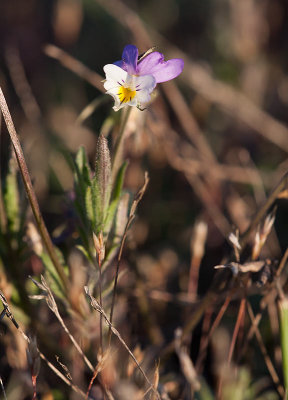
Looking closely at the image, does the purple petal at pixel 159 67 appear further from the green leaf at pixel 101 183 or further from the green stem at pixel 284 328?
the green stem at pixel 284 328

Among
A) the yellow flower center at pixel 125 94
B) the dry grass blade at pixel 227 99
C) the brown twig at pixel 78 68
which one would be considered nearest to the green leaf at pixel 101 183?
the yellow flower center at pixel 125 94

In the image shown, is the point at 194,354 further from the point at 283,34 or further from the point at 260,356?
the point at 283,34

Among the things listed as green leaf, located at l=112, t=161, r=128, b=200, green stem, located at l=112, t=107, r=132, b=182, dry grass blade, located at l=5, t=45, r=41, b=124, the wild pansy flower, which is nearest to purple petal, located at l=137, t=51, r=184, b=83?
the wild pansy flower

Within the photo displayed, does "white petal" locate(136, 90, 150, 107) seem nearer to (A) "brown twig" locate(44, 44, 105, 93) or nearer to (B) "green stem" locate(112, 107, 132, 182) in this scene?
(B) "green stem" locate(112, 107, 132, 182)

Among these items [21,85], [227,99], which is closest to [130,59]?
[227,99]

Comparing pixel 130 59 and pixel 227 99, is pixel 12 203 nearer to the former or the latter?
pixel 130 59

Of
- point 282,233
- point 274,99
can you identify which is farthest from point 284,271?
point 274,99
